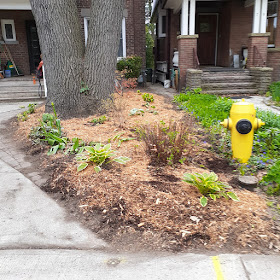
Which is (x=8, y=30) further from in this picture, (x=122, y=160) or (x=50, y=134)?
(x=122, y=160)

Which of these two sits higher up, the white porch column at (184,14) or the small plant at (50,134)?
the white porch column at (184,14)

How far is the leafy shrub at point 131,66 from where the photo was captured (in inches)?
492

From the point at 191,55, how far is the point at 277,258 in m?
9.89

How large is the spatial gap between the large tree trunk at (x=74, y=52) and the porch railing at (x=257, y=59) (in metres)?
6.92

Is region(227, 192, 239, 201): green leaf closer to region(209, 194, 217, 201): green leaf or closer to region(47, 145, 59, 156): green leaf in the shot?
region(209, 194, 217, 201): green leaf

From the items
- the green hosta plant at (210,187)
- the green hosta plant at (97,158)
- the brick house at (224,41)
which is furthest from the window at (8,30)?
the green hosta plant at (210,187)

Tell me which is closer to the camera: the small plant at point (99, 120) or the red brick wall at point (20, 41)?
the small plant at point (99, 120)

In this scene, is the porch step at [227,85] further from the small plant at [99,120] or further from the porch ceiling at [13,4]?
the porch ceiling at [13,4]

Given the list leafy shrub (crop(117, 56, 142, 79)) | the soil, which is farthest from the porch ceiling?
the soil

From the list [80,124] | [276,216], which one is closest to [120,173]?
[276,216]

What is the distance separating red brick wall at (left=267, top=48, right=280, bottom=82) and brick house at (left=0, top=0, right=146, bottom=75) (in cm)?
544

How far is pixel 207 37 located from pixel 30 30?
8.99 meters

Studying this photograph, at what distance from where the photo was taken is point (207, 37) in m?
15.1

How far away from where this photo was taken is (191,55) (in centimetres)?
1147
